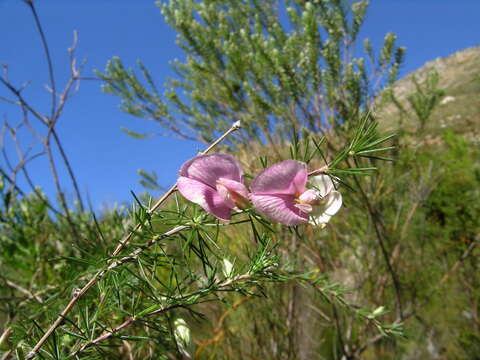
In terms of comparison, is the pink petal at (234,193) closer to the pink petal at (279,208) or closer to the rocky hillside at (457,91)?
the pink petal at (279,208)

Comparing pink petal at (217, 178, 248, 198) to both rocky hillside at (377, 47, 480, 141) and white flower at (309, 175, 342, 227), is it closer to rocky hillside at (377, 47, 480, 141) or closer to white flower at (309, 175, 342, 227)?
white flower at (309, 175, 342, 227)

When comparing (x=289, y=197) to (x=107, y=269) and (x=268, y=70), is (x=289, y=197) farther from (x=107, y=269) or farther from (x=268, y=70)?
(x=268, y=70)

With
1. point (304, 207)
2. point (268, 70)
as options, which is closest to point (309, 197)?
point (304, 207)

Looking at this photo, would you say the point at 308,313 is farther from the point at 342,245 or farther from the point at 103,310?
A: the point at 103,310

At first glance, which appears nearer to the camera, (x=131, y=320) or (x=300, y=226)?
(x=131, y=320)

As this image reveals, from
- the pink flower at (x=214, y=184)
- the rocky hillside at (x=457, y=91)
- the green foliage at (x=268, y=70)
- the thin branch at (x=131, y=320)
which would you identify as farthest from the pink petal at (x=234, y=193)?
the rocky hillside at (x=457, y=91)

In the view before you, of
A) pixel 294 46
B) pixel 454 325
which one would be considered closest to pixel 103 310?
pixel 294 46

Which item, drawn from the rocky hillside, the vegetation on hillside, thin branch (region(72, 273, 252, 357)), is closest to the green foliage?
the vegetation on hillside
